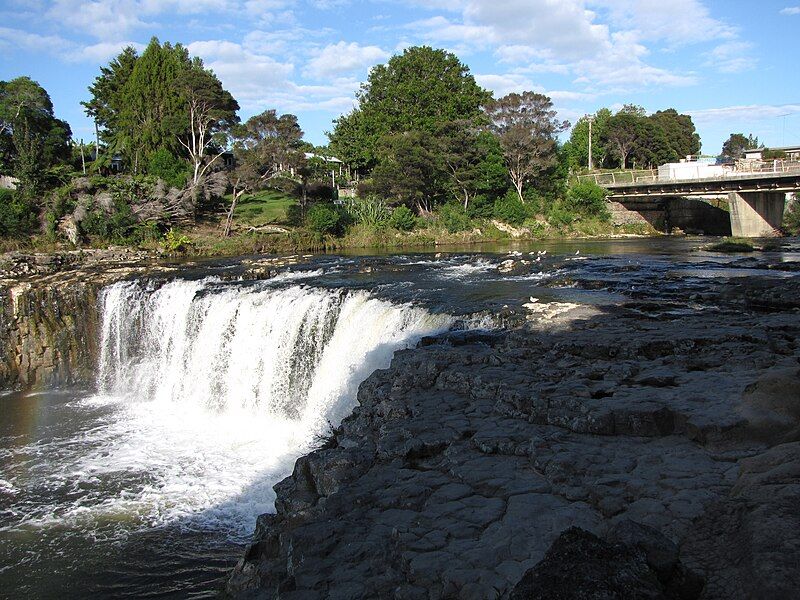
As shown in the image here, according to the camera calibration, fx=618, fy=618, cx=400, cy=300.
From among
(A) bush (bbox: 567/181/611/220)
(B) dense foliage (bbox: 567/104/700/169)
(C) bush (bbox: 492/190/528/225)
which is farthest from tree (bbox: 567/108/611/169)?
(C) bush (bbox: 492/190/528/225)

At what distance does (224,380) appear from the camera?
14.8 m

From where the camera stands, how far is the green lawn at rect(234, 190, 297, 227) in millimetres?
37516

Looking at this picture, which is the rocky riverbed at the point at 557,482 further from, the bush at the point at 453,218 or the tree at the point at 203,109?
the tree at the point at 203,109

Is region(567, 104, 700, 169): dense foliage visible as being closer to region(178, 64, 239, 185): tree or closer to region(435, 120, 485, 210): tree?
region(435, 120, 485, 210): tree

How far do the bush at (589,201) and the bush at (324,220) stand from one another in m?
16.9

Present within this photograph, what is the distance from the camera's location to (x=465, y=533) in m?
4.75

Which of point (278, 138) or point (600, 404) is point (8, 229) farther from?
point (600, 404)

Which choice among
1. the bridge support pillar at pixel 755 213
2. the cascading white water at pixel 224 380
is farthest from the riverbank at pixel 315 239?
the cascading white water at pixel 224 380

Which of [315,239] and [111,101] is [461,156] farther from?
[111,101]

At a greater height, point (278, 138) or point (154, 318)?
point (278, 138)

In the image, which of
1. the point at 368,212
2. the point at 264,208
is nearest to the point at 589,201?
the point at 368,212

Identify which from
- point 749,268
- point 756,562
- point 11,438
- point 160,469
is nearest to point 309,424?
point 160,469

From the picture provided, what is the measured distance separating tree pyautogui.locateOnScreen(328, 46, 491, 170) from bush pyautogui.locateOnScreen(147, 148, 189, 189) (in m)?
17.2

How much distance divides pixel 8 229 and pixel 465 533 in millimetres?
31539
